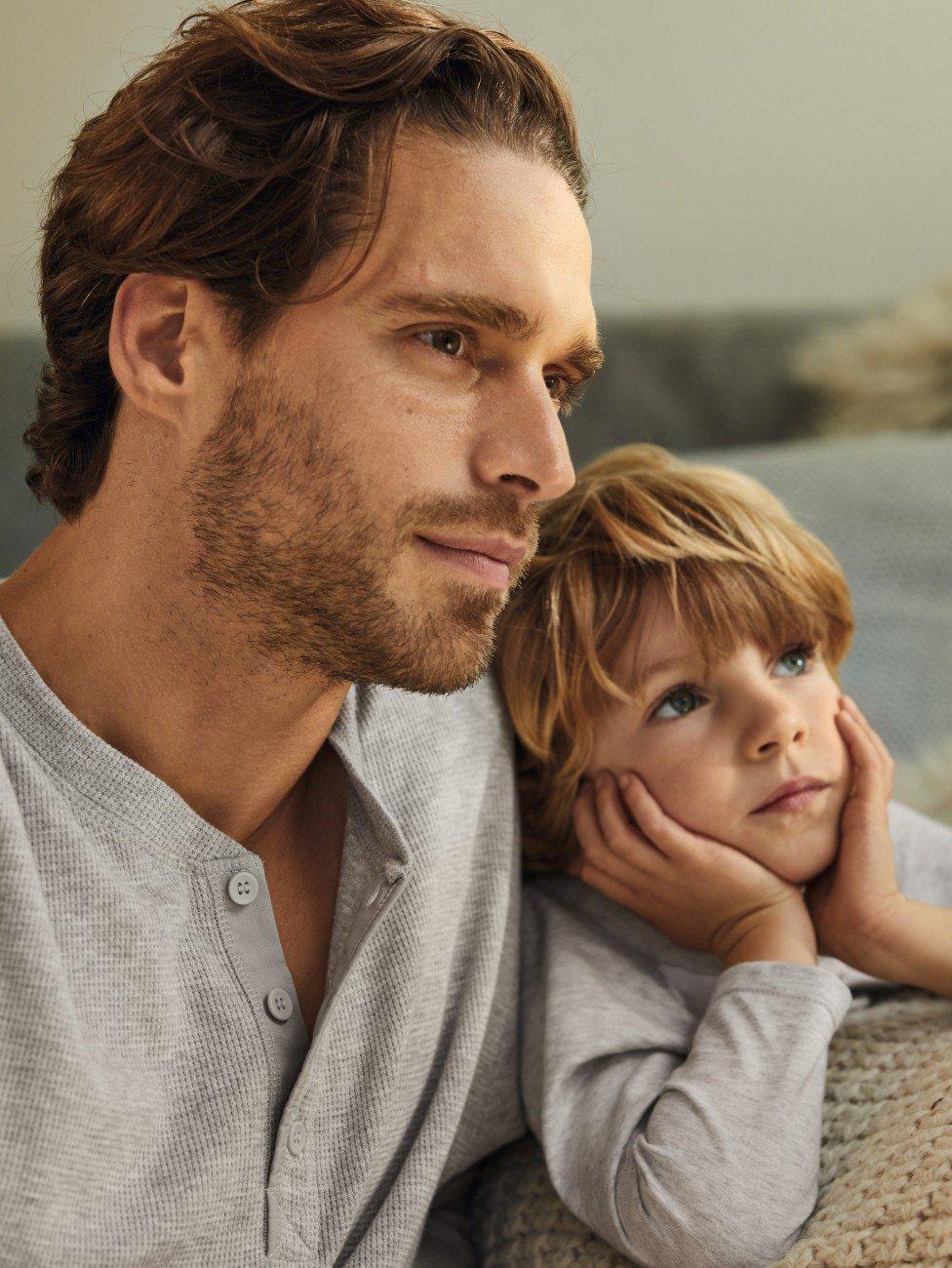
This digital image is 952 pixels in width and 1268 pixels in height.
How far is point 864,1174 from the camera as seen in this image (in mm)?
849

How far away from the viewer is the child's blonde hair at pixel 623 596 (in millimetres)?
1079

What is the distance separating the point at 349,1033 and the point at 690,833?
1.10ft

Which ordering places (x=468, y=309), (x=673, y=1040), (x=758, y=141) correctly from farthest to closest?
(x=758, y=141) < (x=673, y=1040) < (x=468, y=309)

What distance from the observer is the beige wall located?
5.94 ft

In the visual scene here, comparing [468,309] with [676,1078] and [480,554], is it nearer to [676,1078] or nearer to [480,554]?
[480,554]

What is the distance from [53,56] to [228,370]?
2.49ft

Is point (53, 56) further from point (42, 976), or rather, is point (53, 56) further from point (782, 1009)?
point (782, 1009)

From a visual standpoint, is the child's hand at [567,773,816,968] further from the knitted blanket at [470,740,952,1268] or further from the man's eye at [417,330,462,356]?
the man's eye at [417,330,462,356]

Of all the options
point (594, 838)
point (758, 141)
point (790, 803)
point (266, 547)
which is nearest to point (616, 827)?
point (594, 838)

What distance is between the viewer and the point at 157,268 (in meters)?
0.89

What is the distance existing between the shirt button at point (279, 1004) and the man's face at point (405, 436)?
234 millimetres

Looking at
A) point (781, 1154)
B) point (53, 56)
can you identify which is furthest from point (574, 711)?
point (53, 56)

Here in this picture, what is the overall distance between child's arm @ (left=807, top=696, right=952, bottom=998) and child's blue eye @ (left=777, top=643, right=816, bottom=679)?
0.06 metres

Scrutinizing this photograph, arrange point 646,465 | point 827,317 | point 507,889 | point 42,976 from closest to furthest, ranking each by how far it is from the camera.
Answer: point 42,976, point 507,889, point 646,465, point 827,317
